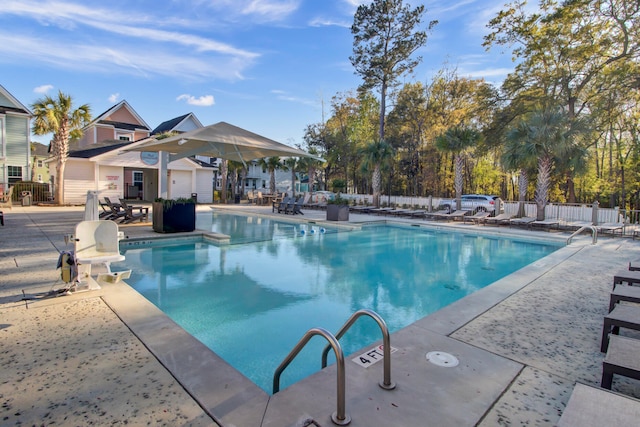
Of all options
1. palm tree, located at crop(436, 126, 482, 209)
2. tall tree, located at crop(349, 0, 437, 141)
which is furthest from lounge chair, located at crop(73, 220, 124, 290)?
tall tree, located at crop(349, 0, 437, 141)

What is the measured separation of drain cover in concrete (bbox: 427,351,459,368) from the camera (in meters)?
2.65

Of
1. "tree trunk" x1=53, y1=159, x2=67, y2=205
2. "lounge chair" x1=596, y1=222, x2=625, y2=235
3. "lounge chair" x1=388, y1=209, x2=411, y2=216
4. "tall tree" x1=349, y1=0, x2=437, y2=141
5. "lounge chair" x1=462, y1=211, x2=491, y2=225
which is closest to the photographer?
"lounge chair" x1=596, y1=222, x2=625, y2=235

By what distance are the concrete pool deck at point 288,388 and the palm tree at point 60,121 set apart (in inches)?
640

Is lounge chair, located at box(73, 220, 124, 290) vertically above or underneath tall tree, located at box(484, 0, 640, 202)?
underneath

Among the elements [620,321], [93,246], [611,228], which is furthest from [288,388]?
[611,228]

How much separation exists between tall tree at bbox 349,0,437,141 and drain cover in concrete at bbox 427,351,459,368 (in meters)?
18.9

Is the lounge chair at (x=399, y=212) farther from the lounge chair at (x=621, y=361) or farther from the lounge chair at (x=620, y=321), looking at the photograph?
the lounge chair at (x=621, y=361)

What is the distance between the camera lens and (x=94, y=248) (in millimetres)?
4480

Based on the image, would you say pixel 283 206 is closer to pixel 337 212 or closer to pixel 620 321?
pixel 337 212

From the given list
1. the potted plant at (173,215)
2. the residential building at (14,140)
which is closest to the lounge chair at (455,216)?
the potted plant at (173,215)

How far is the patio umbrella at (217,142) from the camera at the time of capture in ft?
28.1

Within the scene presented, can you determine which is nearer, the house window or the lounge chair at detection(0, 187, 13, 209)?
the lounge chair at detection(0, 187, 13, 209)

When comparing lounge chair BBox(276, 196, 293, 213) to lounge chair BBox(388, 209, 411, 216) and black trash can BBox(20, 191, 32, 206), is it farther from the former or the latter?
black trash can BBox(20, 191, 32, 206)

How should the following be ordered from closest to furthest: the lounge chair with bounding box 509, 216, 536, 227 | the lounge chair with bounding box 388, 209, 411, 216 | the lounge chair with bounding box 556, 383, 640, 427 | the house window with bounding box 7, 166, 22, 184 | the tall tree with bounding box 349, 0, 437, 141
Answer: the lounge chair with bounding box 556, 383, 640, 427 < the lounge chair with bounding box 509, 216, 536, 227 < the lounge chair with bounding box 388, 209, 411, 216 < the house window with bounding box 7, 166, 22, 184 < the tall tree with bounding box 349, 0, 437, 141
